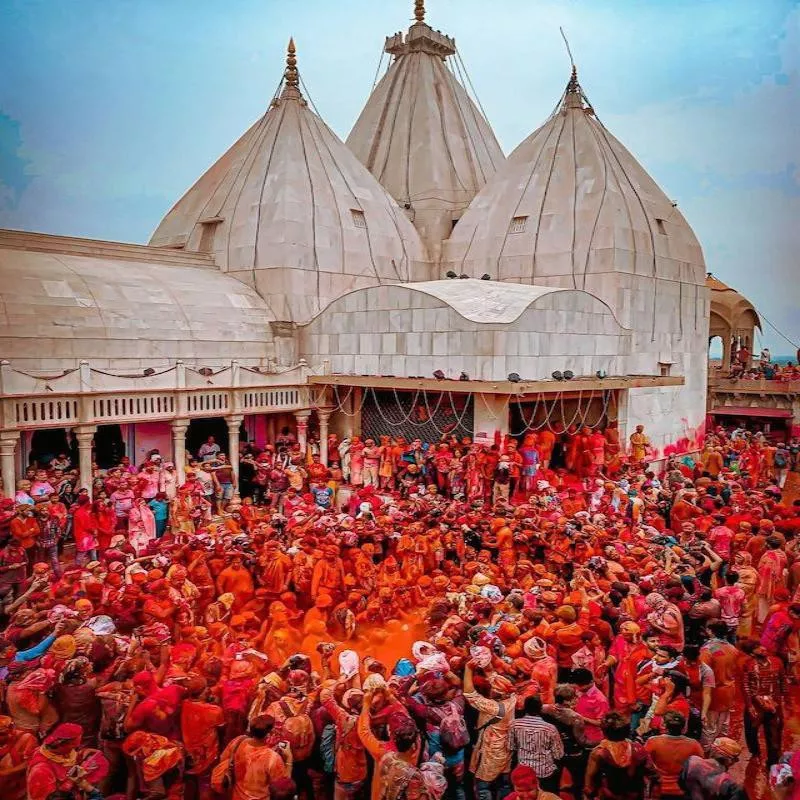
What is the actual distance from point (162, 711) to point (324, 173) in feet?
68.6

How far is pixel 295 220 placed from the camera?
74.3 feet

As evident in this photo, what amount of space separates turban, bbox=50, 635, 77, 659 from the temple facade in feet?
28.0

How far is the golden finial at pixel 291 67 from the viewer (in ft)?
82.6

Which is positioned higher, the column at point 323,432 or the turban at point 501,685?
the column at point 323,432

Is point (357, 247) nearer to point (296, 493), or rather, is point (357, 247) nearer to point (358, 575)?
point (296, 493)

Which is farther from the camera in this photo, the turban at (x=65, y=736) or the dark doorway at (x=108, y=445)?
the dark doorway at (x=108, y=445)

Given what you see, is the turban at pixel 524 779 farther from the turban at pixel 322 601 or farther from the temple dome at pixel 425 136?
the temple dome at pixel 425 136

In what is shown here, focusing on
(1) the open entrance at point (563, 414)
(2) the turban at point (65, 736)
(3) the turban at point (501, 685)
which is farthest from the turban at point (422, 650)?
(1) the open entrance at point (563, 414)

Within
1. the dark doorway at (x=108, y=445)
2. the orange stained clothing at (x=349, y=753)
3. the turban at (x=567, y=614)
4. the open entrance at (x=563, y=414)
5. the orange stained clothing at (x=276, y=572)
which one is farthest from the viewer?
the open entrance at (x=563, y=414)

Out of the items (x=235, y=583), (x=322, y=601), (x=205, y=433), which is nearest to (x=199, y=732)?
(x=322, y=601)

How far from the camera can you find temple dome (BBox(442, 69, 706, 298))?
2252 cm

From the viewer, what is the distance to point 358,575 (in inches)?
400

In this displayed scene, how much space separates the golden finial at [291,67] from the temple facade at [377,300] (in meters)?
0.11

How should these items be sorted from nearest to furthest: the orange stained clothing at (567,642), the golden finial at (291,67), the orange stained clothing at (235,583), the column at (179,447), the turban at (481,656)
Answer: the turban at (481,656), the orange stained clothing at (567,642), the orange stained clothing at (235,583), the column at (179,447), the golden finial at (291,67)
